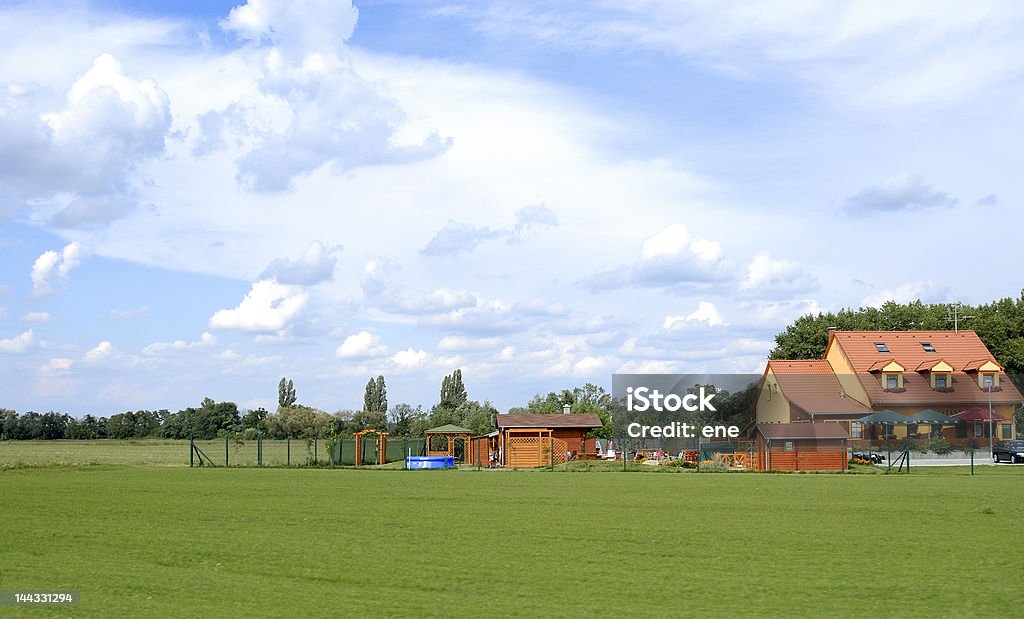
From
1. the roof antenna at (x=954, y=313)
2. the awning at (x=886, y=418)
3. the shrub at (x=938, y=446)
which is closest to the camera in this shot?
the shrub at (x=938, y=446)

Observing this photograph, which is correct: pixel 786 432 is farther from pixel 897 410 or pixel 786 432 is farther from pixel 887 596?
pixel 887 596

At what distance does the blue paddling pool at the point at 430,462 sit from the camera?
42156mm

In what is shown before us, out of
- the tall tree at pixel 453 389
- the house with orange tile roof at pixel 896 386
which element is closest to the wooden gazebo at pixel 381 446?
the house with orange tile roof at pixel 896 386

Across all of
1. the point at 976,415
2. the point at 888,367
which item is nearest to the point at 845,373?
the point at 888,367

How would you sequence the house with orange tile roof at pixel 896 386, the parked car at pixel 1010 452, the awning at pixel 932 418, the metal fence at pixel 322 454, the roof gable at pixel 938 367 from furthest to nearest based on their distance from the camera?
the roof gable at pixel 938 367
the house with orange tile roof at pixel 896 386
the awning at pixel 932 418
the parked car at pixel 1010 452
the metal fence at pixel 322 454

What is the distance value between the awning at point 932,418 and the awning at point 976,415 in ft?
1.89

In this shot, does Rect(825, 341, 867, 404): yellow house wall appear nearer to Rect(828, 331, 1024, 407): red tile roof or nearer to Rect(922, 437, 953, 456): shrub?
Rect(828, 331, 1024, 407): red tile roof

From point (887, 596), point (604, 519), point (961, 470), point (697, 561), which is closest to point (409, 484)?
point (604, 519)

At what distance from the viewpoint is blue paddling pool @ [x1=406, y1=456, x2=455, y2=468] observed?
138 feet

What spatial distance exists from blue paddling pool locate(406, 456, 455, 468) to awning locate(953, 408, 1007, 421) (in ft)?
86.8

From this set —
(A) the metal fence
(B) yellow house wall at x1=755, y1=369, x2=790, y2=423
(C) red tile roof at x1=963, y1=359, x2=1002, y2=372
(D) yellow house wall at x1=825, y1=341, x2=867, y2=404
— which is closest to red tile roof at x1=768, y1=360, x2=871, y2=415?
(B) yellow house wall at x1=755, y1=369, x2=790, y2=423

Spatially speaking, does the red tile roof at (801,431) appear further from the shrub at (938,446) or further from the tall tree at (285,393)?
the tall tree at (285,393)

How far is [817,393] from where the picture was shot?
5428 cm

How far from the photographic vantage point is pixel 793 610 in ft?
27.9
